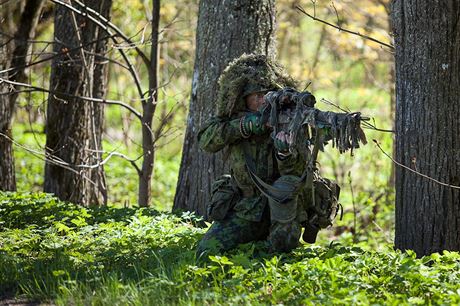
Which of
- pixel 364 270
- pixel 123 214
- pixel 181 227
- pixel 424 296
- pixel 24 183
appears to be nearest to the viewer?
pixel 424 296

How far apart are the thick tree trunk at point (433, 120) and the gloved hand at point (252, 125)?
125 cm

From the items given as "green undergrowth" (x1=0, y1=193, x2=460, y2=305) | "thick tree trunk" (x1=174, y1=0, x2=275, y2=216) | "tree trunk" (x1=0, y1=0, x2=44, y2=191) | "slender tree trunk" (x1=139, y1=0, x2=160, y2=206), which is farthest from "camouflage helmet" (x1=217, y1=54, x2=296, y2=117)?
"tree trunk" (x1=0, y1=0, x2=44, y2=191)

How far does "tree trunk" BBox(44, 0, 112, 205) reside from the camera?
10.5m

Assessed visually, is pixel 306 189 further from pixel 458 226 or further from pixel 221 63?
pixel 221 63

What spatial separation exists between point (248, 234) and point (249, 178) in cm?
Result: 49

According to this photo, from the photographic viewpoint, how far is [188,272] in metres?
5.55

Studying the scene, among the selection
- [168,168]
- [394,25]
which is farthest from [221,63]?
[168,168]

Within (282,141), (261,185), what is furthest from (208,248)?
(282,141)

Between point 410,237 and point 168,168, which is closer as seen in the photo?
point 410,237

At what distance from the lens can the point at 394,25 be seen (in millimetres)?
6477

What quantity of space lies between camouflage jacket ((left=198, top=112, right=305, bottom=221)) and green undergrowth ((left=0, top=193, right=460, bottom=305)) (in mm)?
402

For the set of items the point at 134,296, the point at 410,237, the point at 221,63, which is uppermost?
the point at 221,63

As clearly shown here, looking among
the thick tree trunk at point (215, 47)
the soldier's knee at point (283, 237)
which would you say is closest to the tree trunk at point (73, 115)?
the thick tree trunk at point (215, 47)

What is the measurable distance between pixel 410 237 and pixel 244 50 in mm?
3132
